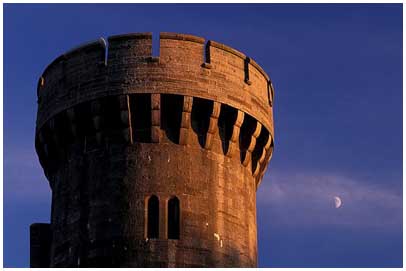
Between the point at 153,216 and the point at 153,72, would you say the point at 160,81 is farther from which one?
the point at 153,216

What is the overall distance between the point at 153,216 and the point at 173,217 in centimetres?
46

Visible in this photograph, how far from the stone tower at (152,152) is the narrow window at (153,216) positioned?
0.02m

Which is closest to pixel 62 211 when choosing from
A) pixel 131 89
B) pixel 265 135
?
pixel 131 89

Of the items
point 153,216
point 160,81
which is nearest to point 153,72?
point 160,81

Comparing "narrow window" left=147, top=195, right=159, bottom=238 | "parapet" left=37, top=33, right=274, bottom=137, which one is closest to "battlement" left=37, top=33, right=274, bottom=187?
"parapet" left=37, top=33, right=274, bottom=137

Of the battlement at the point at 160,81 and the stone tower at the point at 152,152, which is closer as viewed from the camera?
the stone tower at the point at 152,152

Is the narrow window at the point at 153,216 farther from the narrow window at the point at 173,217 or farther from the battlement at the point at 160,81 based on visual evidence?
the battlement at the point at 160,81

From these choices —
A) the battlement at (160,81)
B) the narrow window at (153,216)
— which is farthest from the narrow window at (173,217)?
the battlement at (160,81)

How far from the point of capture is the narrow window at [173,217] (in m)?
25.1

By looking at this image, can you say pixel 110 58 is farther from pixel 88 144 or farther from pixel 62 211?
pixel 62 211

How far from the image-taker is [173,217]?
82.8ft

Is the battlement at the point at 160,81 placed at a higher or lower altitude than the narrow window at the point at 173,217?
higher

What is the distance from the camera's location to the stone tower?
25078 millimetres

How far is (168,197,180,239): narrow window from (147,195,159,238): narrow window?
298 millimetres
